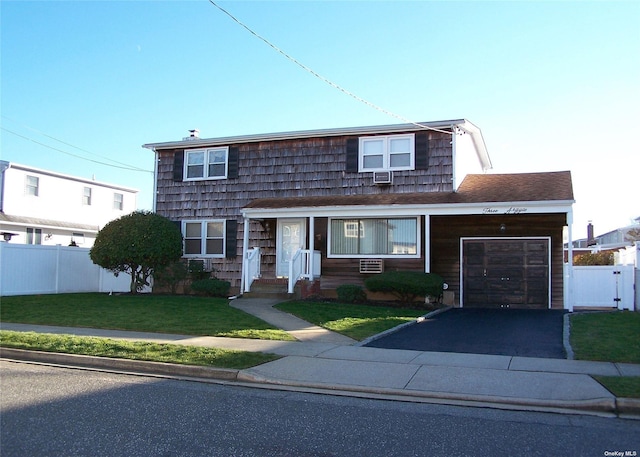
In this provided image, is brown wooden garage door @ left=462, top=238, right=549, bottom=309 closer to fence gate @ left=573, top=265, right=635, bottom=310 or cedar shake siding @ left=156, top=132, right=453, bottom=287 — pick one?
fence gate @ left=573, top=265, right=635, bottom=310

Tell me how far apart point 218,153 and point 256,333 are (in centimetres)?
1121

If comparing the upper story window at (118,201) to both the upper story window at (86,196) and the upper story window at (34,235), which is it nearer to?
the upper story window at (86,196)

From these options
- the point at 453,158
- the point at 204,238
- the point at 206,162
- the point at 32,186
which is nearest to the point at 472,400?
the point at 453,158

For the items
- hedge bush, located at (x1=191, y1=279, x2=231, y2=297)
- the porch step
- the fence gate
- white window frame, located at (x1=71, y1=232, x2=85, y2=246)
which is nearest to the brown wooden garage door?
the fence gate

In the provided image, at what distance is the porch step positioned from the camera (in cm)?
1850

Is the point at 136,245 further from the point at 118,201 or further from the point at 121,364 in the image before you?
the point at 118,201

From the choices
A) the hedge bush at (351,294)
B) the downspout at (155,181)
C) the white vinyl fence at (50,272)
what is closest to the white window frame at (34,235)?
the white vinyl fence at (50,272)

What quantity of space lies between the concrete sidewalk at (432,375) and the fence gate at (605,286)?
375 inches

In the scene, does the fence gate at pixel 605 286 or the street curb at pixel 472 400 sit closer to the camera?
the street curb at pixel 472 400

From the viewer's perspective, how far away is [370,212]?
58.2 feet

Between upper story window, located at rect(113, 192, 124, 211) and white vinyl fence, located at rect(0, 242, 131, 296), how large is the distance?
1268cm

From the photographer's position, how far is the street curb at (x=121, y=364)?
852 cm

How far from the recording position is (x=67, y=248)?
21.3 metres

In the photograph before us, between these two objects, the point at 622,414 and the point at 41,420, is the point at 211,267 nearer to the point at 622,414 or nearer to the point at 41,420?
the point at 41,420
